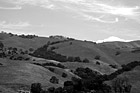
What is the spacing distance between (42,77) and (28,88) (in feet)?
73.9

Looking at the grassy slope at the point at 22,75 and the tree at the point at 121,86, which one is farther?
the grassy slope at the point at 22,75

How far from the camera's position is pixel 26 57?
168125mm

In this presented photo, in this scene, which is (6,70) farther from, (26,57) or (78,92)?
(26,57)

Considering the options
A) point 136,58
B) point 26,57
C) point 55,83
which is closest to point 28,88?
point 55,83

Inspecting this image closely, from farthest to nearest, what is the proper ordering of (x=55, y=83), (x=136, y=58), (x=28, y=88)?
(x=136, y=58) → (x=55, y=83) → (x=28, y=88)

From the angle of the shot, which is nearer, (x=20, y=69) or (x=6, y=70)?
(x=6, y=70)

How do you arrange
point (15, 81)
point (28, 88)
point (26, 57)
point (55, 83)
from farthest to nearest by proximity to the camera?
point (26, 57) → point (55, 83) → point (15, 81) → point (28, 88)

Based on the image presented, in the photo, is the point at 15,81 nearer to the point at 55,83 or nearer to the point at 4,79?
the point at 4,79

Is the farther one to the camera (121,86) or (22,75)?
(22,75)

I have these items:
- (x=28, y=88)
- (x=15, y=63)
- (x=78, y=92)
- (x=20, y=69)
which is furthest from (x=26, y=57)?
(x=78, y=92)

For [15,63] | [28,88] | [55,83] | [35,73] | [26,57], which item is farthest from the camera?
[26,57]

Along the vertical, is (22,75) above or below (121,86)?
below

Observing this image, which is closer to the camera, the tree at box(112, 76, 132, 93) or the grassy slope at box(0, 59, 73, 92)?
the tree at box(112, 76, 132, 93)

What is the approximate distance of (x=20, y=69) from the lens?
11062 centimetres
